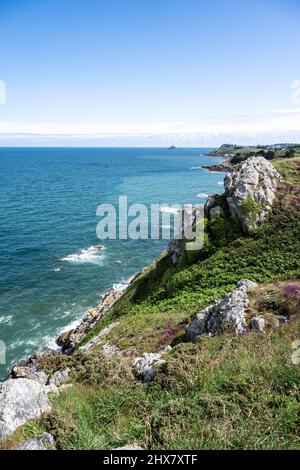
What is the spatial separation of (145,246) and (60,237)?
18.9 m

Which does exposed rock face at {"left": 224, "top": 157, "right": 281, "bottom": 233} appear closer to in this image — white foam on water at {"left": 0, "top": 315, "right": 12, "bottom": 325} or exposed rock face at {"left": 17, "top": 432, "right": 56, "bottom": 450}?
white foam on water at {"left": 0, "top": 315, "right": 12, "bottom": 325}

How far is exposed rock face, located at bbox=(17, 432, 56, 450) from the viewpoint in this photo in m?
8.34

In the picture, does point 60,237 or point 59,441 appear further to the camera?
point 60,237

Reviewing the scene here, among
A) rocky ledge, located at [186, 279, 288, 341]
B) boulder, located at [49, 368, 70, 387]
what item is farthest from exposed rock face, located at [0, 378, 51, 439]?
rocky ledge, located at [186, 279, 288, 341]

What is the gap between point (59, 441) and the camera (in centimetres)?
831

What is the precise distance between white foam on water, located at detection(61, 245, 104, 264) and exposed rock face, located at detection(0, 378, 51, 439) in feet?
165

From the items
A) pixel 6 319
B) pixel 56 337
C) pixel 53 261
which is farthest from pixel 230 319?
pixel 53 261

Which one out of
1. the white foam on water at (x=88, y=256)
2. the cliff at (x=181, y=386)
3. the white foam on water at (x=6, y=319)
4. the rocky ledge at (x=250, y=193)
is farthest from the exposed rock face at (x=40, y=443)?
the white foam on water at (x=88, y=256)

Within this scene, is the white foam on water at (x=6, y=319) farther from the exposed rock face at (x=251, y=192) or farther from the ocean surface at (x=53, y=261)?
the exposed rock face at (x=251, y=192)

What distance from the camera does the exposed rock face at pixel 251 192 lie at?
3728cm

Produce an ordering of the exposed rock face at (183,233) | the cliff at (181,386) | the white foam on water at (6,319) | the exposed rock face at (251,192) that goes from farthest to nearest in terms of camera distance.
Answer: the white foam on water at (6,319) → the exposed rock face at (183,233) → the exposed rock face at (251,192) → the cliff at (181,386)

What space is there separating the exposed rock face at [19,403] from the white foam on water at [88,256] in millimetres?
50294
